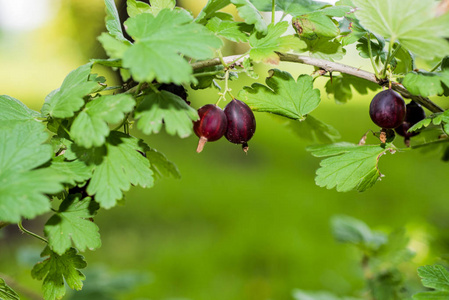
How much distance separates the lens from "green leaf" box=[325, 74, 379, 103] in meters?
0.97

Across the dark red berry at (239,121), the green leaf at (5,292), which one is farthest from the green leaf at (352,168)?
the green leaf at (5,292)

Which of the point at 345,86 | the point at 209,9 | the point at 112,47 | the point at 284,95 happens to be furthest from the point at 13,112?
the point at 345,86

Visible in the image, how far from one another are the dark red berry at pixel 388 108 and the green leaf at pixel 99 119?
17.2 inches

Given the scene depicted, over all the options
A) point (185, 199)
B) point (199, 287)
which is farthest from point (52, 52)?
point (199, 287)

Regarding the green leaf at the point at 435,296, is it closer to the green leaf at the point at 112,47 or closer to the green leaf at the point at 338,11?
the green leaf at the point at 338,11

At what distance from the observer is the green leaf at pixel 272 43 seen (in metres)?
0.69

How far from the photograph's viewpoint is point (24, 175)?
550 millimetres

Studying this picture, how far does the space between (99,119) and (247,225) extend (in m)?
3.14

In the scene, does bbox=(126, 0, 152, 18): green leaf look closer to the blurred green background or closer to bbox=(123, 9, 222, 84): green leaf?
bbox=(123, 9, 222, 84): green leaf

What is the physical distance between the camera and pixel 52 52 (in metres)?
10.7

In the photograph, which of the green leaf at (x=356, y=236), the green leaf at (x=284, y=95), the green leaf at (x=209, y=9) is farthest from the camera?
the green leaf at (x=356, y=236)

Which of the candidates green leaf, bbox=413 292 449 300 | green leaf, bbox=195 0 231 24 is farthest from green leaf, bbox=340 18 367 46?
green leaf, bbox=413 292 449 300

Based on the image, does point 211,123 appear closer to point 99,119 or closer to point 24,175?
point 99,119

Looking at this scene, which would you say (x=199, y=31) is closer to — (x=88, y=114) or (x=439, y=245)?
(x=88, y=114)
